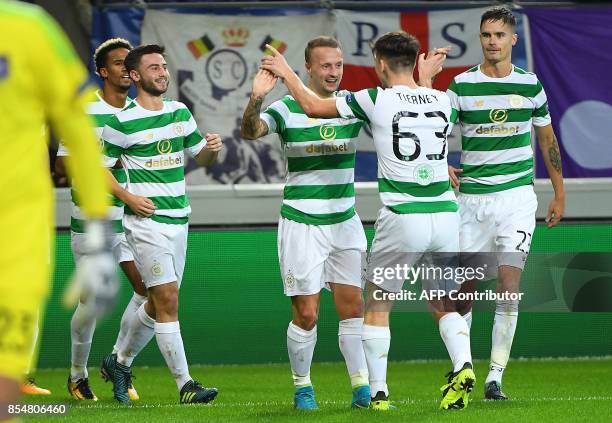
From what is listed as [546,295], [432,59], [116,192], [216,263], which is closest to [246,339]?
[216,263]

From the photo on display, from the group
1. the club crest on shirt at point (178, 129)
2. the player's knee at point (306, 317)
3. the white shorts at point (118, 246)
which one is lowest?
the player's knee at point (306, 317)

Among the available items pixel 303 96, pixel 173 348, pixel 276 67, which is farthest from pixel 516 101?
pixel 173 348

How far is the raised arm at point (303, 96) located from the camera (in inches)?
255

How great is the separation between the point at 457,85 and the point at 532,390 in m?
2.04

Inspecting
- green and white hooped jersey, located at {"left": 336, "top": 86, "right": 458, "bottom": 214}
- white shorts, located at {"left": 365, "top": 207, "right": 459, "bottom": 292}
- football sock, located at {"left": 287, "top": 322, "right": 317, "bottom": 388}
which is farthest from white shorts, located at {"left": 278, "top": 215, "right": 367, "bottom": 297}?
green and white hooped jersey, located at {"left": 336, "top": 86, "right": 458, "bottom": 214}

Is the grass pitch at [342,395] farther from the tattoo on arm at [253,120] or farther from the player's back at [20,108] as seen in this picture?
the player's back at [20,108]

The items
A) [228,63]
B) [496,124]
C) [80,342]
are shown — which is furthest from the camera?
[228,63]

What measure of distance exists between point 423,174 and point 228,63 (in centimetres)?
612

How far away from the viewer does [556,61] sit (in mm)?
12266

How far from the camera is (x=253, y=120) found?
6617mm

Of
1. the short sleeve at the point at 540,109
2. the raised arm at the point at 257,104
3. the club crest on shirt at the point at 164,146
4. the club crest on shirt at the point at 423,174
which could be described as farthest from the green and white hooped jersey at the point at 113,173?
the short sleeve at the point at 540,109

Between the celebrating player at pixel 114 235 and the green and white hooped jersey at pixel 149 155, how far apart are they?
0.45m

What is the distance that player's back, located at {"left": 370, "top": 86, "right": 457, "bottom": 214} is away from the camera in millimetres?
6535

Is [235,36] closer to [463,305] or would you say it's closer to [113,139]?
[113,139]
